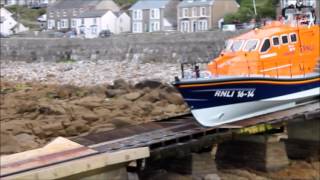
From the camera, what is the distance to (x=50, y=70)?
148ft

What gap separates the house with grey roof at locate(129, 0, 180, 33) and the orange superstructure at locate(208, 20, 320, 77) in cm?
4780

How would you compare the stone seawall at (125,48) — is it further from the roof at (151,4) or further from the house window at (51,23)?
the house window at (51,23)

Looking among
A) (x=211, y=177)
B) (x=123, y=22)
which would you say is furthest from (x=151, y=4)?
(x=211, y=177)

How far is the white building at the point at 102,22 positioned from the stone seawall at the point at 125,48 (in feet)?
37.8

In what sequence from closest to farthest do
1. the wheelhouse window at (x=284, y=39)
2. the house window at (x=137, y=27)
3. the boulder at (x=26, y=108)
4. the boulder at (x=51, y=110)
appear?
the wheelhouse window at (x=284, y=39)
the boulder at (x=51, y=110)
the boulder at (x=26, y=108)
the house window at (x=137, y=27)

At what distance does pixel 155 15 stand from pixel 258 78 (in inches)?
2002

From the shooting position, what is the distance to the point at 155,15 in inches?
2544

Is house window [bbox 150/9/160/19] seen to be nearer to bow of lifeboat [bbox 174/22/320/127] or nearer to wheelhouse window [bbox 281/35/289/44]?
bow of lifeboat [bbox 174/22/320/127]

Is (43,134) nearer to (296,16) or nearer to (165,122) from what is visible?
(165,122)

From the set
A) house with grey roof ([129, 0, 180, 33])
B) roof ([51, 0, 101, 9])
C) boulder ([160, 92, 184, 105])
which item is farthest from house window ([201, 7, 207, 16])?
boulder ([160, 92, 184, 105])

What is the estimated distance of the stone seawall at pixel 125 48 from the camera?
42938 mm

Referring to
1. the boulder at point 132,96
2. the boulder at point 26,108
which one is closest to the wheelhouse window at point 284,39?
the boulder at point 132,96

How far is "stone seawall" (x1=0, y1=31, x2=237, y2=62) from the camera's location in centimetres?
4294

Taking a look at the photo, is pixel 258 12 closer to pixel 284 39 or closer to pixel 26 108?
pixel 26 108
